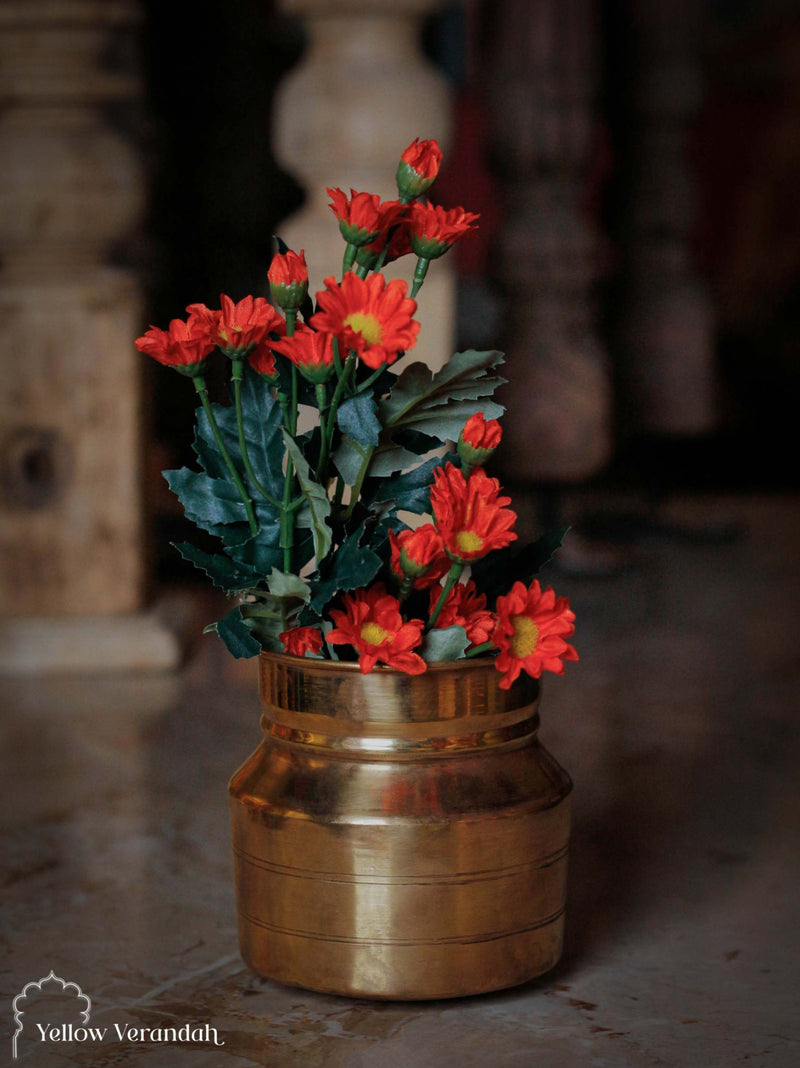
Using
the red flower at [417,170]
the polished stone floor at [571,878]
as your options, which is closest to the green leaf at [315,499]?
the red flower at [417,170]

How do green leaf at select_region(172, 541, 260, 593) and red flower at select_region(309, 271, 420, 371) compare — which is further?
green leaf at select_region(172, 541, 260, 593)

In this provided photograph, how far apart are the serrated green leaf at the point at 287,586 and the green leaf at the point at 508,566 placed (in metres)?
0.14

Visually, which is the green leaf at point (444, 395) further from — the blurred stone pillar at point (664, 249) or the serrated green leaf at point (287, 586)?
the blurred stone pillar at point (664, 249)

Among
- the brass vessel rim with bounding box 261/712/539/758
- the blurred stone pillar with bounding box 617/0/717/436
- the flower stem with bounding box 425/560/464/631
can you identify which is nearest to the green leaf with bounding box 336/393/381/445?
the flower stem with bounding box 425/560/464/631

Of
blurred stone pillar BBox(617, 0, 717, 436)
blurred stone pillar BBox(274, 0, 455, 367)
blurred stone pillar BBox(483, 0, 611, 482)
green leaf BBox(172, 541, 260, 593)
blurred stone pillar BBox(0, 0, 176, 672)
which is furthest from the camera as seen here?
blurred stone pillar BBox(617, 0, 717, 436)

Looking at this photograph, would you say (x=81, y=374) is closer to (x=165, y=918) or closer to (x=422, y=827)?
(x=165, y=918)

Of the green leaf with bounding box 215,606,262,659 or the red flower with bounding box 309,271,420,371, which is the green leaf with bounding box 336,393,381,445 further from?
the green leaf with bounding box 215,606,262,659

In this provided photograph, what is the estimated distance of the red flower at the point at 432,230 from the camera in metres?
1.12

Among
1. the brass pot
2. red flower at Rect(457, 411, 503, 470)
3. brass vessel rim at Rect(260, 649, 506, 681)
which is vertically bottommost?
the brass pot

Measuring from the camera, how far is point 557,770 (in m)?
1.22

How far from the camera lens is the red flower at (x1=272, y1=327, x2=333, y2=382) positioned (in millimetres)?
1088

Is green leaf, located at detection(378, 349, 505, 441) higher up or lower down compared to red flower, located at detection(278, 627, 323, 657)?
higher up

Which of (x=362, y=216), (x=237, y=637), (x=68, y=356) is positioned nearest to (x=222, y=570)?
(x=237, y=637)

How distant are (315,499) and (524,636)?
0.61 feet
